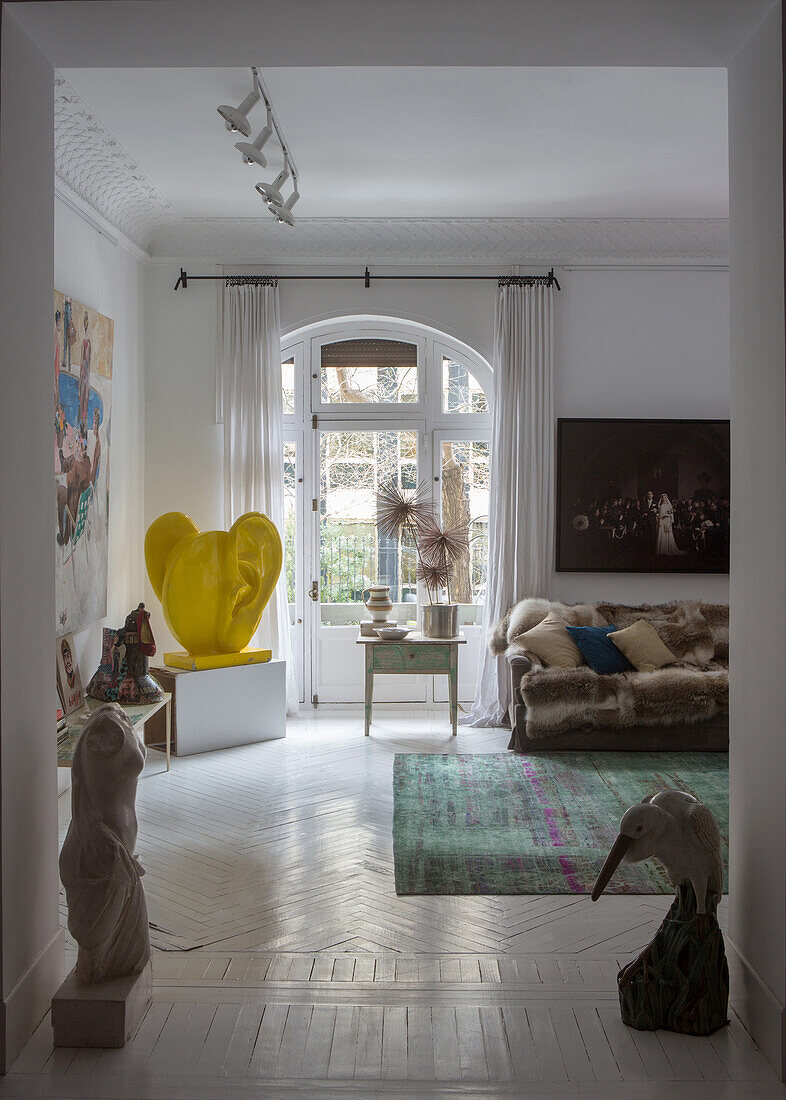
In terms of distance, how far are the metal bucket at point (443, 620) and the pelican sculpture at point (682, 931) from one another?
3.64 meters

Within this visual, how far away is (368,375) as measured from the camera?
6996mm

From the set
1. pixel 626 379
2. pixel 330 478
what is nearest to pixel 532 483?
pixel 626 379

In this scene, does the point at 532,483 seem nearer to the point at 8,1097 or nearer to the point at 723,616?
the point at 723,616

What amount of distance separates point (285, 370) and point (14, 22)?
4.43 metres

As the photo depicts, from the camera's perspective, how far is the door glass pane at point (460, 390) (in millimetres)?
6984

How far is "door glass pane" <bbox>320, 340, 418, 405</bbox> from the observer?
6980 mm

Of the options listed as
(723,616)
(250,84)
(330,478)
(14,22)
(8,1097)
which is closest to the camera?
(8,1097)

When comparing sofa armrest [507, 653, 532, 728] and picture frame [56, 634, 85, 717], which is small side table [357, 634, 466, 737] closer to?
sofa armrest [507, 653, 532, 728]

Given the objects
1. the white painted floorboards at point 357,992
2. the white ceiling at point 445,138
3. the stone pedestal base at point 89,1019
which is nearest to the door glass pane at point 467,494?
the white ceiling at point 445,138

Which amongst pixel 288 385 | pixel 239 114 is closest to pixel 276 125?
pixel 239 114

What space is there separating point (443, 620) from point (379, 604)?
21.7 inches

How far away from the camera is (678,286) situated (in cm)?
676

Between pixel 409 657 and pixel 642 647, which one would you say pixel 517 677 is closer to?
pixel 409 657

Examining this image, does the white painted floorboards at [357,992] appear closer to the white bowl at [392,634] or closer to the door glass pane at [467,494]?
the white bowl at [392,634]
